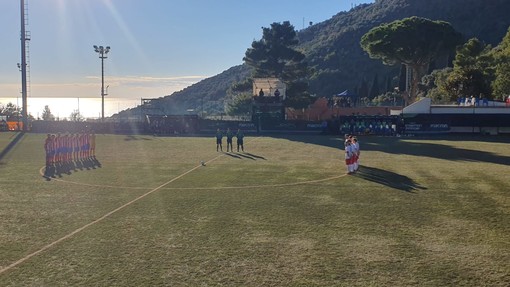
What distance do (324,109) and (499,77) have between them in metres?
24.7

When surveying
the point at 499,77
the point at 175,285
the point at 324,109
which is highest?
the point at 499,77

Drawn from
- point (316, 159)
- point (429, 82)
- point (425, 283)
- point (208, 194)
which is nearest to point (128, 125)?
point (316, 159)

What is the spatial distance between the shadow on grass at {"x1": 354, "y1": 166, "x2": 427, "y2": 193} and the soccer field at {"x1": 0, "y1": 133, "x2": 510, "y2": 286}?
0.28ft

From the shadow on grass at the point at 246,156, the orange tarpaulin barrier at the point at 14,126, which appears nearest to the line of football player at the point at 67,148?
the shadow on grass at the point at 246,156

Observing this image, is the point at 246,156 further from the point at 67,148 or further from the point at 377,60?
the point at 377,60

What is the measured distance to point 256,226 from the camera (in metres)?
12.2

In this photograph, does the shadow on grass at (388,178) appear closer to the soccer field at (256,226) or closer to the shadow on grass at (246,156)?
the soccer field at (256,226)

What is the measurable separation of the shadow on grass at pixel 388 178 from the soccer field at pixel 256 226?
0.09m

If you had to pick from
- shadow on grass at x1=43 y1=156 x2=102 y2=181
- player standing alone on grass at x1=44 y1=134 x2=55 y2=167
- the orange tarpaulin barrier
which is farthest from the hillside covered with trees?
player standing alone on grass at x1=44 y1=134 x2=55 y2=167

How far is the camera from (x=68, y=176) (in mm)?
21125

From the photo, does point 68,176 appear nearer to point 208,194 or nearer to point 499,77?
point 208,194

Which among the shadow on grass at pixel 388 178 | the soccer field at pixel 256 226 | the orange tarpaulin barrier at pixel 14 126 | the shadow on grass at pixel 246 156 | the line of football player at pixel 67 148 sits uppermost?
the orange tarpaulin barrier at pixel 14 126

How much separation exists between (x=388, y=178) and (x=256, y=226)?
10108 mm

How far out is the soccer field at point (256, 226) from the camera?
8.80 m
